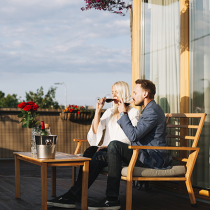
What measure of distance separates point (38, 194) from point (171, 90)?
6.19ft

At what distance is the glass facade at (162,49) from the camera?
345 cm

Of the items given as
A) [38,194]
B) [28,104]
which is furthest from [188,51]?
[38,194]

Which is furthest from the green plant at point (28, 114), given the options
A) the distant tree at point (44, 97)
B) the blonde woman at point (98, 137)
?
the distant tree at point (44, 97)

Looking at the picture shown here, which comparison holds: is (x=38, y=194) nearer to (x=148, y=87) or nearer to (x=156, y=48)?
(x=148, y=87)

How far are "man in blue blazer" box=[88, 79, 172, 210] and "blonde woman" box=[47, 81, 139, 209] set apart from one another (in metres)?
0.11

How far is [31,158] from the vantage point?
2408 millimetres

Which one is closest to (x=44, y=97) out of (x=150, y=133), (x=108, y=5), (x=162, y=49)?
(x=162, y=49)

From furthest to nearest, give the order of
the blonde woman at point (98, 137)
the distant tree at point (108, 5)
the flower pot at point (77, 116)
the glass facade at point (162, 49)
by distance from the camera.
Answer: the flower pot at point (77, 116) → the glass facade at point (162, 49) → the distant tree at point (108, 5) → the blonde woman at point (98, 137)

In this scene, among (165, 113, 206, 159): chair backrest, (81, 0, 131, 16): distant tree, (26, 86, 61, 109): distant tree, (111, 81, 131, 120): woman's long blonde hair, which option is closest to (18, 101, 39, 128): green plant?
(111, 81, 131, 120): woman's long blonde hair

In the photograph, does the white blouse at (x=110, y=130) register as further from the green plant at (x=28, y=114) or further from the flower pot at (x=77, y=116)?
the flower pot at (x=77, y=116)

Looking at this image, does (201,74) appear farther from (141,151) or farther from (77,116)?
(77,116)

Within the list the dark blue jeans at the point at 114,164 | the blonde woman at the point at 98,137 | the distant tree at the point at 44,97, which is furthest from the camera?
the distant tree at the point at 44,97

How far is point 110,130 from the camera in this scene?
3090 mm

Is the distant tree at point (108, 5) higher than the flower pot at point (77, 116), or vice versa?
the distant tree at point (108, 5)
